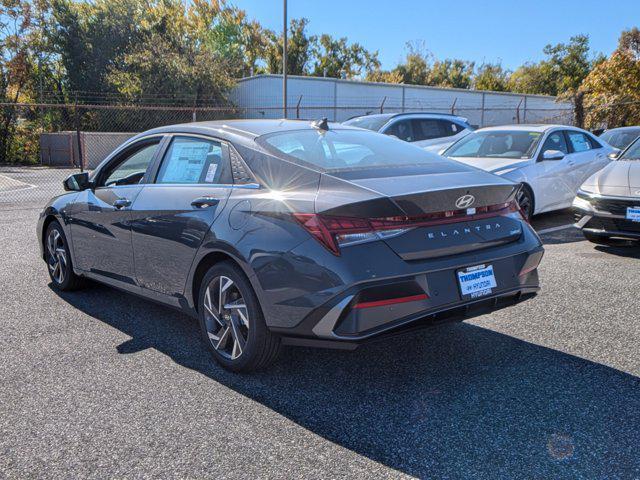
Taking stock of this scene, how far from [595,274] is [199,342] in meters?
4.03

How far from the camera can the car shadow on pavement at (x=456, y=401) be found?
269 cm

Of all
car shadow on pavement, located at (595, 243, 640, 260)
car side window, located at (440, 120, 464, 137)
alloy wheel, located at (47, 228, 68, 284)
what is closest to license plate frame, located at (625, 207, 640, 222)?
car shadow on pavement, located at (595, 243, 640, 260)

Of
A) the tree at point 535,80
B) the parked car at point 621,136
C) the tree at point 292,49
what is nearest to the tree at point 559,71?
the tree at point 535,80

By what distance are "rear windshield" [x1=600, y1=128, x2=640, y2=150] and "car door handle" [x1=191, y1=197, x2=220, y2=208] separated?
1218 cm

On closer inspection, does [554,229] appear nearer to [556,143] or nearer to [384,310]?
[556,143]

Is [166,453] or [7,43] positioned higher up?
[7,43]

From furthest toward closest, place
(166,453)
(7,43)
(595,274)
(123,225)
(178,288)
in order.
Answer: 1. (7,43)
2. (595,274)
3. (123,225)
4. (178,288)
5. (166,453)

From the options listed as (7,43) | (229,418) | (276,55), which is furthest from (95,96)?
(229,418)

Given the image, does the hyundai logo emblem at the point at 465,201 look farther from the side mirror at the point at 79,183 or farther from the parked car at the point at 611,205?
the parked car at the point at 611,205

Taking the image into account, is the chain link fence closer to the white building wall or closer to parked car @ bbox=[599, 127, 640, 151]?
the white building wall

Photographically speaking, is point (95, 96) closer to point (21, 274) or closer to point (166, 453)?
point (21, 274)

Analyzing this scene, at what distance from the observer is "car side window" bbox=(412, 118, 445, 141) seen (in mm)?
12719

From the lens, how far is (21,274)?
623cm

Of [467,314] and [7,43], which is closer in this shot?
[467,314]
